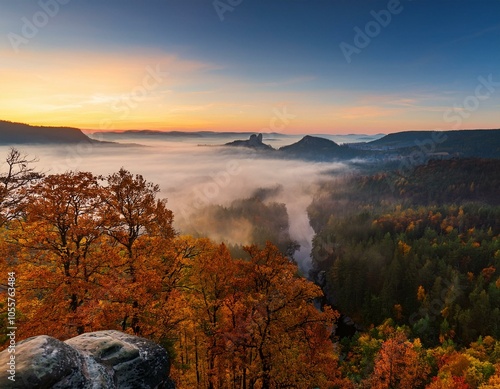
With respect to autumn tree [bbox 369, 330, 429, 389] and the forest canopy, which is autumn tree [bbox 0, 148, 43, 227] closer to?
the forest canopy

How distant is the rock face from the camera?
948cm

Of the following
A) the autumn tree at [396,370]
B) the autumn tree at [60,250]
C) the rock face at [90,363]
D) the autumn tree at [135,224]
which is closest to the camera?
the rock face at [90,363]

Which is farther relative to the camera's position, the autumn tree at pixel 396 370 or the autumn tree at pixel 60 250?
the autumn tree at pixel 396 370

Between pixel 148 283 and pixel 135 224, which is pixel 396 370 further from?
pixel 135 224

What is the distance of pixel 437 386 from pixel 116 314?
54594 mm

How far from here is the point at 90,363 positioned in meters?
11.3

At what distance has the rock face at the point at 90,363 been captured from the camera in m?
9.48

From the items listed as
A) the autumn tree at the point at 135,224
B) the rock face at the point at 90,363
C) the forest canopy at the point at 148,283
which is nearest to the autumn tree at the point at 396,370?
the forest canopy at the point at 148,283

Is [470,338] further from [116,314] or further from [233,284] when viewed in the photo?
[116,314]

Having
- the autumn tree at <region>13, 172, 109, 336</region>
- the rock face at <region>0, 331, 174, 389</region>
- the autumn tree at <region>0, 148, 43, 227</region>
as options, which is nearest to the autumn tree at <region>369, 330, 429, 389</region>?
the rock face at <region>0, 331, 174, 389</region>

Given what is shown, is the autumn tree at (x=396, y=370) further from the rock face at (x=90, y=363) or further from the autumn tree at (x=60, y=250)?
the autumn tree at (x=60, y=250)

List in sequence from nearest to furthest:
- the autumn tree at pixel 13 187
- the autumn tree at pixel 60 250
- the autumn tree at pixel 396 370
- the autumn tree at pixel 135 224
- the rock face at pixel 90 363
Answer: the rock face at pixel 90 363 < the autumn tree at pixel 60 250 < the autumn tree at pixel 13 187 < the autumn tree at pixel 135 224 < the autumn tree at pixel 396 370

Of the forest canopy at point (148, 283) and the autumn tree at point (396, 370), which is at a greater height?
the forest canopy at point (148, 283)

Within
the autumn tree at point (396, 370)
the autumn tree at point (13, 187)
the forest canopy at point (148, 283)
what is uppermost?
the autumn tree at point (13, 187)
